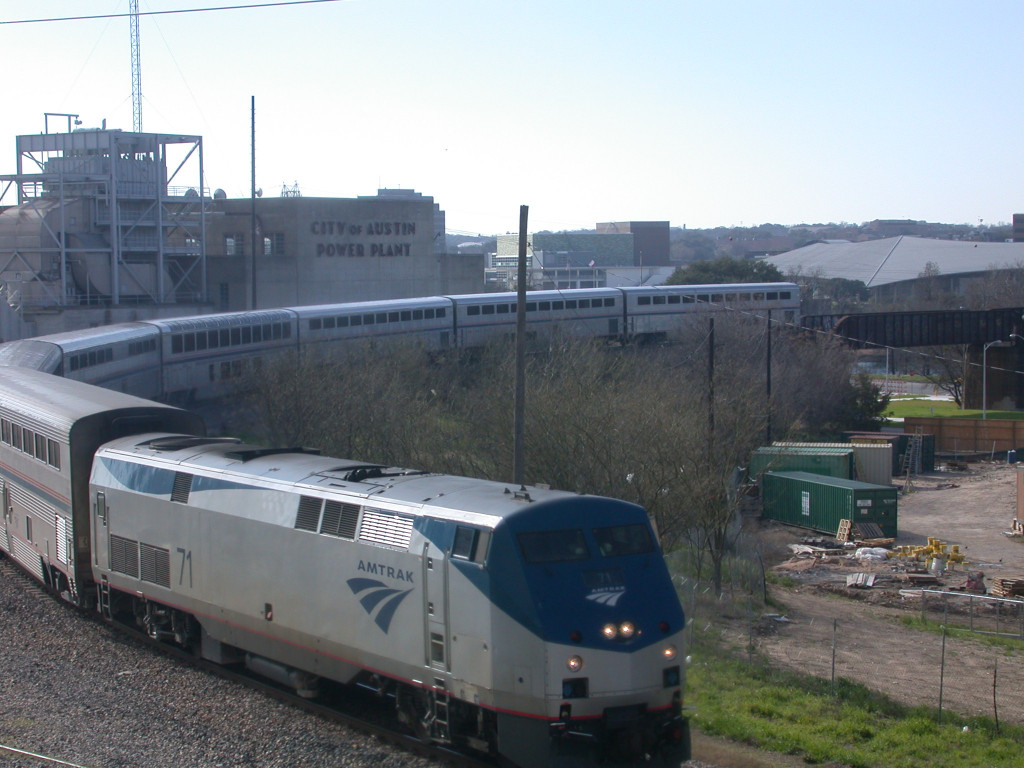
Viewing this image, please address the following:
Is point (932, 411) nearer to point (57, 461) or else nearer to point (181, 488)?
point (57, 461)

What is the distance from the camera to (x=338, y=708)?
36.4 feet

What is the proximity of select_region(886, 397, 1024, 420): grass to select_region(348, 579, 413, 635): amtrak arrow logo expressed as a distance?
185 feet

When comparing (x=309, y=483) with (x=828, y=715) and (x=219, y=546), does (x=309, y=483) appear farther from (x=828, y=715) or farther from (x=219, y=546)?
(x=828, y=715)

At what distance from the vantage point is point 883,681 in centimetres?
1410

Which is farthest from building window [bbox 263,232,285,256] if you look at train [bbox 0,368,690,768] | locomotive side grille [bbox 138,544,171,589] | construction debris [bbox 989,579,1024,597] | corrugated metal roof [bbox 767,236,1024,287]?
corrugated metal roof [bbox 767,236,1024,287]

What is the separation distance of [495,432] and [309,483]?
12866 millimetres

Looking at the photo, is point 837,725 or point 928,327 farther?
point 928,327

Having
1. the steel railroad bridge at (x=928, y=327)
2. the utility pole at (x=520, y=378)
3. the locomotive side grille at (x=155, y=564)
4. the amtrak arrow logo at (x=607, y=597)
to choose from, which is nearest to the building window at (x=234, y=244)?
the steel railroad bridge at (x=928, y=327)

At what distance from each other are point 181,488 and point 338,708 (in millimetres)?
3527

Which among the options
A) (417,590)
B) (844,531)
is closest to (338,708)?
(417,590)

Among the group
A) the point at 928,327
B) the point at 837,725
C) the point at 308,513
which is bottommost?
the point at 837,725

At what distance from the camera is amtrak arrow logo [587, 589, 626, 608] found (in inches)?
349

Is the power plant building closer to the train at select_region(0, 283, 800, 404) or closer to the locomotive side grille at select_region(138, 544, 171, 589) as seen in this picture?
the train at select_region(0, 283, 800, 404)

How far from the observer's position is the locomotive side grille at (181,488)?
12.4m
